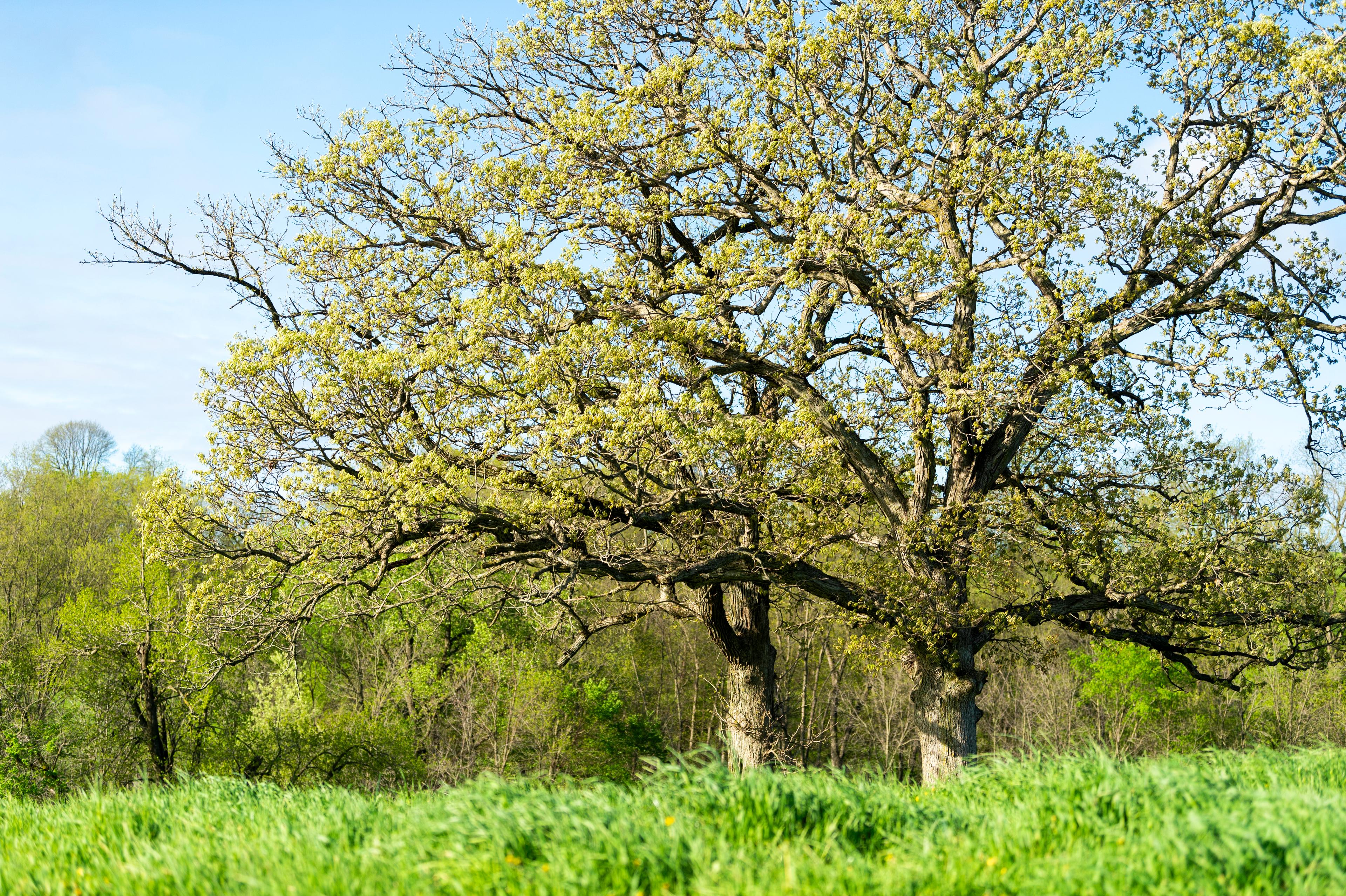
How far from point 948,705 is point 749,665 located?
9.76ft

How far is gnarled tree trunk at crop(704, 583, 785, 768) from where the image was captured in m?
15.0

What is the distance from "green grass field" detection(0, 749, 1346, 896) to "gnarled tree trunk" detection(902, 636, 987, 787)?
8.52 meters

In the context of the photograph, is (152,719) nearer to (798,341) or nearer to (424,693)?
(424,693)

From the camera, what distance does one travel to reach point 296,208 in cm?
1358

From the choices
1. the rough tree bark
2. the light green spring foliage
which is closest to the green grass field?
the light green spring foliage

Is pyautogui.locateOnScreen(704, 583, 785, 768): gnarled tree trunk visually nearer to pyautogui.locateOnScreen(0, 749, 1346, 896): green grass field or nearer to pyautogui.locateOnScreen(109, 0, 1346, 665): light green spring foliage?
pyautogui.locateOnScreen(109, 0, 1346, 665): light green spring foliage

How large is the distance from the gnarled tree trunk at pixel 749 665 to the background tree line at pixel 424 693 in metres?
1.60

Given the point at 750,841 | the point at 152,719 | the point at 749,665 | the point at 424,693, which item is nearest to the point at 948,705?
the point at 749,665

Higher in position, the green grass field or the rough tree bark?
the green grass field

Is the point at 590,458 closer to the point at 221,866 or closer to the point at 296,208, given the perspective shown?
the point at 296,208

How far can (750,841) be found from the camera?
13.6 feet

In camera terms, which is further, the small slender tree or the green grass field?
the small slender tree

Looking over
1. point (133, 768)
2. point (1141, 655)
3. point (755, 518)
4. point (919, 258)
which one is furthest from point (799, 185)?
point (1141, 655)

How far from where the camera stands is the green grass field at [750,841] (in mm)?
3732
